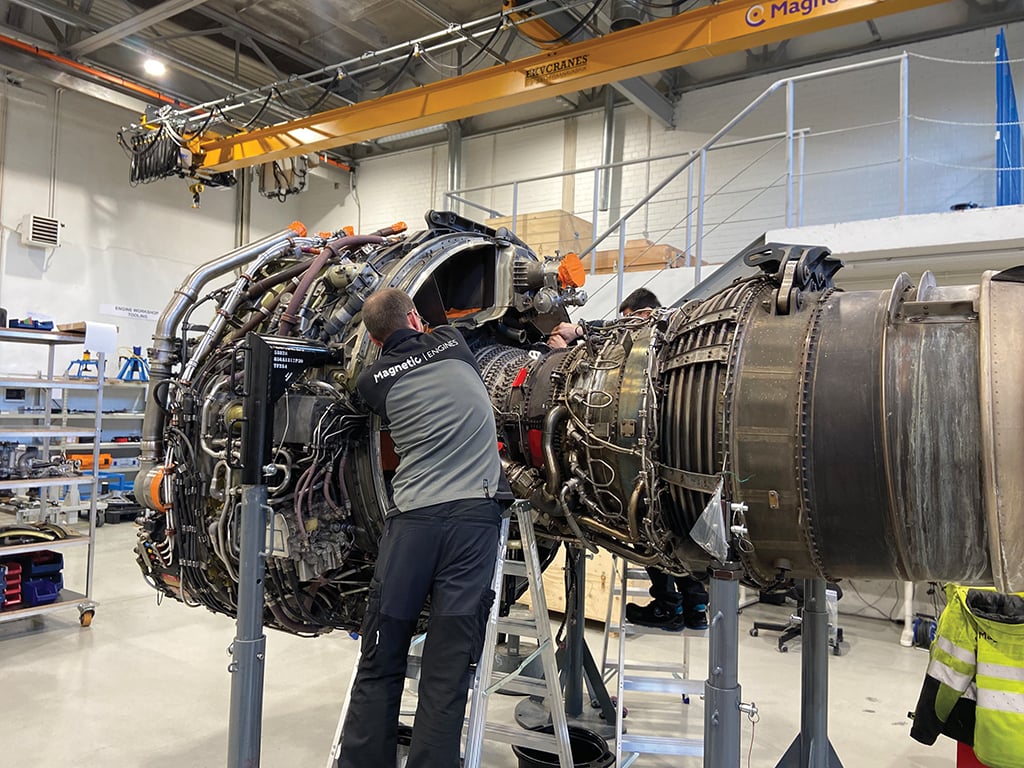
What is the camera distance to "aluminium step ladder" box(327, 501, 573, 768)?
8.10ft

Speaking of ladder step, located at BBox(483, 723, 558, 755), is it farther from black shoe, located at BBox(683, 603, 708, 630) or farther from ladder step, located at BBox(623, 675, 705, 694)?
black shoe, located at BBox(683, 603, 708, 630)

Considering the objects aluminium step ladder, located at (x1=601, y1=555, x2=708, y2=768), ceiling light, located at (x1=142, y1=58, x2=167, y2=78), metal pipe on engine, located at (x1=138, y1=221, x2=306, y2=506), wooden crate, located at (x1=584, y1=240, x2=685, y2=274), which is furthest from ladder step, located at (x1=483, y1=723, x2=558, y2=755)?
ceiling light, located at (x1=142, y1=58, x2=167, y2=78)

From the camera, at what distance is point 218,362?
10.5 ft

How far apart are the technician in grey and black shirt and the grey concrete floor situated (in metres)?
1.43

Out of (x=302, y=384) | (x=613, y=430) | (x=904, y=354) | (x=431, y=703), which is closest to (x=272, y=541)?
(x=302, y=384)

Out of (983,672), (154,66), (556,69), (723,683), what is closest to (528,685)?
(723,683)

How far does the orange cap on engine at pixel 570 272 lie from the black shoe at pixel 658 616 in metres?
1.80

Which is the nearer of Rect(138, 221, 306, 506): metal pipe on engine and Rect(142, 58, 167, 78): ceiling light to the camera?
Rect(138, 221, 306, 506): metal pipe on engine

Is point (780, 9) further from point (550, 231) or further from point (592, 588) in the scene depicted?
point (592, 588)

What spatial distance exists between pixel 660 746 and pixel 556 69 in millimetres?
5664

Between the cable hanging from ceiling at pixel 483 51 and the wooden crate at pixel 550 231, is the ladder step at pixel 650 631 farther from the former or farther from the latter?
the cable hanging from ceiling at pixel 483 51

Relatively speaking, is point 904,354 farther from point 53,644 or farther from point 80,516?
point 80,516

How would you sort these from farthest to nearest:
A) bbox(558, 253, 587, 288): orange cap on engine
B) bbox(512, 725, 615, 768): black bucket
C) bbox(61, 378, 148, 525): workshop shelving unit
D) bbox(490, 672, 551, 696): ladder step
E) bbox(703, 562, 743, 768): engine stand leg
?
bbox(61, 378, 148, 525): workshop shelving unit
bbox(558, 253, 587, 288): orange cap on engine
bbox(512, 725, 615, 768): black bucket
bbox(490, 672, 551, 696): ladder step
bbox(703, 562, 743, 768): engine stand leg

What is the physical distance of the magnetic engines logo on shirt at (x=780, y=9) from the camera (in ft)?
17.4
